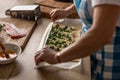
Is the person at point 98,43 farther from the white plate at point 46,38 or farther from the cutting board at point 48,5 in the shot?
the cutting board at point 48,5

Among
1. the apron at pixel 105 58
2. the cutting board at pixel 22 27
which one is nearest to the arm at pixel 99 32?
the apron at pixel 105 58

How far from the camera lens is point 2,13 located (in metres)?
1.44

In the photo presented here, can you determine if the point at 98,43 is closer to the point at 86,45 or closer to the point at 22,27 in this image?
the point at 86,45

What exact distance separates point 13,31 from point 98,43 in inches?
23.2

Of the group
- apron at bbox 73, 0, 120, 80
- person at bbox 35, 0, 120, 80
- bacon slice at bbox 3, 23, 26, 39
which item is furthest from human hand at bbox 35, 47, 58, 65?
bacon slice at bbox 3, 23, 26, 39

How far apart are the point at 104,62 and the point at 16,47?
358mm

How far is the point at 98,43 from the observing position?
68 cm

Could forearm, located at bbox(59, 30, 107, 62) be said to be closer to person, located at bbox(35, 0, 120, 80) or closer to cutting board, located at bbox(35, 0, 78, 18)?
person, located at bbox(35, 0, 120, 80)

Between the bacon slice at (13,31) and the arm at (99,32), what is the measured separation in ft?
1.50

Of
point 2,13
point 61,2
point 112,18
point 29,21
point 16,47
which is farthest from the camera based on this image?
point 61,2

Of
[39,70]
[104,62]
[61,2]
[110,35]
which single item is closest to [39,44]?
[39,70]

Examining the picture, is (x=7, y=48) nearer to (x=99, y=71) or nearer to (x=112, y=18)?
(x=99, y=71)

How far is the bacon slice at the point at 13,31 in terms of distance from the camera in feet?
3.67

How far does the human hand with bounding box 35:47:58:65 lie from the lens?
80 centimetres
